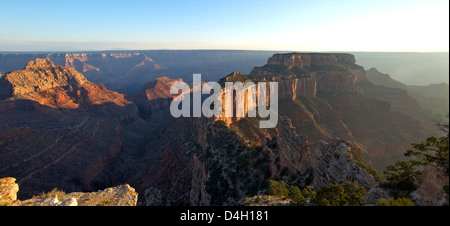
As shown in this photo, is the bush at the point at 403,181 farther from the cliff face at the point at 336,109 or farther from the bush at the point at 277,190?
the cliff face at the point at 336,109

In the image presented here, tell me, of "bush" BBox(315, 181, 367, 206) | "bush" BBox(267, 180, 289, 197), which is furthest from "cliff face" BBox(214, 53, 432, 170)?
"bush" BBox(315, 181, 367, 206)

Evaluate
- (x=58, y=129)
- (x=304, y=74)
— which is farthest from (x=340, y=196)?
(x=58, y=129)

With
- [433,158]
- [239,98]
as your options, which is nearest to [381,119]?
[239,98]

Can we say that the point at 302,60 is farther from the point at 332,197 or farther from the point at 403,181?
the point at 332,197

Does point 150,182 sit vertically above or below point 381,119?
below
